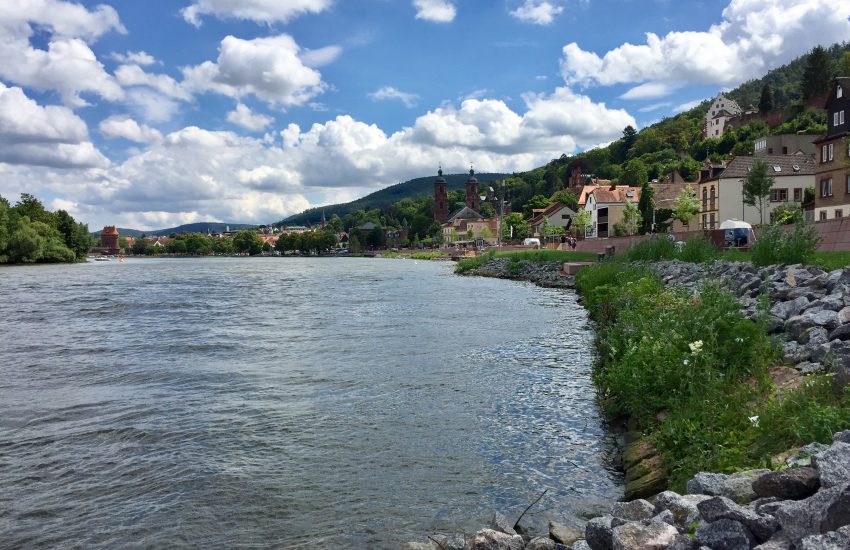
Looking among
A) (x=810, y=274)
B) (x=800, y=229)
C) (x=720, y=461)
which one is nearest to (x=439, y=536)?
Result: (x=720, y=461)

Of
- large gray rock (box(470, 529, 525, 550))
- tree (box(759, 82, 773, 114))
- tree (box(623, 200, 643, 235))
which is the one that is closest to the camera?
large gray rock (box(470, 529, 525, 550))

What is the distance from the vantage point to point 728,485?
5957 millimetres

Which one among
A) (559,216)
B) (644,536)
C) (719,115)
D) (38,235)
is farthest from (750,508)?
(719,115)

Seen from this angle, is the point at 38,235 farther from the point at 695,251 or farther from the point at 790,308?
the point at 790,308

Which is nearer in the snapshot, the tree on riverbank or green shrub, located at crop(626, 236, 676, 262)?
green shrub, located at crop(626, 236, 676, 262)

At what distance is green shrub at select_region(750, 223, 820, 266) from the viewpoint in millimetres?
20781

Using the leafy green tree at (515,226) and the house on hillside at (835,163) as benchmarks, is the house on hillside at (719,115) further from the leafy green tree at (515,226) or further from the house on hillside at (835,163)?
the house on hillside at (835,163)

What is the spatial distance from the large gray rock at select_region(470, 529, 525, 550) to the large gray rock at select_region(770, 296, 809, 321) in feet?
30.2

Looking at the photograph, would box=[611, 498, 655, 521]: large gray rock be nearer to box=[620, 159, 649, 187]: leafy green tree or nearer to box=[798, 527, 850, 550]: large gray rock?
box=[798, 527, 850, 550]: large gray rock

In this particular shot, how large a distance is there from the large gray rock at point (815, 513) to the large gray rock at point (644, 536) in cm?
88

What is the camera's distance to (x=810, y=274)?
16.7 m

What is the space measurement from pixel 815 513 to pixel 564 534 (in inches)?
125

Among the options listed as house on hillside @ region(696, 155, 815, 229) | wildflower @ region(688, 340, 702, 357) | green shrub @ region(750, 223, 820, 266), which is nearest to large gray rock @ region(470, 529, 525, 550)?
wildflower @ region(688, 340, 702, 357)

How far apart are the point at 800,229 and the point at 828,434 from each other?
17.0 m
